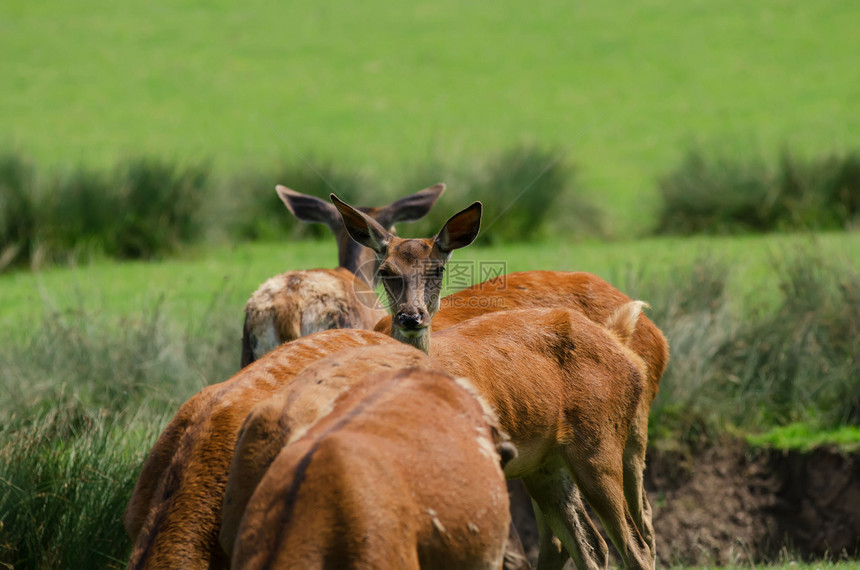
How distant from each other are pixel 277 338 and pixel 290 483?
4.05 meters

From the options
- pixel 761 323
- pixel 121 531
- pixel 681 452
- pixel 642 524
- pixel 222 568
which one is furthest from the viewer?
pixel 761 323

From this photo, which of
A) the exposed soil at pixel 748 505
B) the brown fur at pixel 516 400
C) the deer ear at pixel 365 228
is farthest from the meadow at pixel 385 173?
the deer ear at pixel 365 228

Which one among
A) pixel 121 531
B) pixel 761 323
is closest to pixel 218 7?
pixel 761 323

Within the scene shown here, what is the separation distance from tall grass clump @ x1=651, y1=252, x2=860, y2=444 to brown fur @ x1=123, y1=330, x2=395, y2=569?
5282 millimetres

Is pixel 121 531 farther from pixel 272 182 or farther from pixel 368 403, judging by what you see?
pixel 272 182

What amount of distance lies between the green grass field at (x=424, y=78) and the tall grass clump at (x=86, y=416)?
11.6 metres

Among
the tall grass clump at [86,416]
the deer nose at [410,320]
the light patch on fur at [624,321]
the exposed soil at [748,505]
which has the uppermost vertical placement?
the deer nose at [410,320]

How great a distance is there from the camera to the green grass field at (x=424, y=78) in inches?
1048

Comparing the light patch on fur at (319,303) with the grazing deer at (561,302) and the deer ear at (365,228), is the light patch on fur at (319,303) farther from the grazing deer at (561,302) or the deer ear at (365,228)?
the deer ear at (365,228)

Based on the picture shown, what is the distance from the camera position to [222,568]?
463 cm

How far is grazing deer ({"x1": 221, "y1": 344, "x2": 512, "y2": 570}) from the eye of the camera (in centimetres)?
372

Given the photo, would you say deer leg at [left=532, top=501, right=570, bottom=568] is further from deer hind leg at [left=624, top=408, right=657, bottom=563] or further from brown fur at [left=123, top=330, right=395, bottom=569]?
brown fur at [left=123, top=330, right=395, bottom=569]

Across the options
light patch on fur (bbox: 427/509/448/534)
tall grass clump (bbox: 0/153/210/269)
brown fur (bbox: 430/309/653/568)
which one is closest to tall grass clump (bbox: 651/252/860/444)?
brown fur (bbox: 430/309/653/568)

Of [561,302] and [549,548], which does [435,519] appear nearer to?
[549,548]
